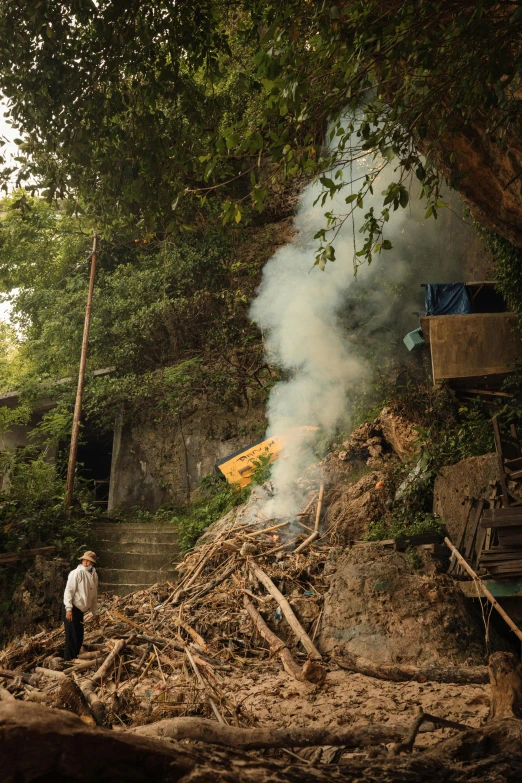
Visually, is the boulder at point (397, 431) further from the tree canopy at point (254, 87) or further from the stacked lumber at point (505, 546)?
the tree canopy at point (254, 87)

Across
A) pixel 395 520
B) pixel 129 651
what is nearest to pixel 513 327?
pixel 395 520

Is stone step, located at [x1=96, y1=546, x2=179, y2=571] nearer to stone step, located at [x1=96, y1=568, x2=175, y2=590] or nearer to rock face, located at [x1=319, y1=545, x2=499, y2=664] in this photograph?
stone step, located at [x1=96, y1=568, x2=175, y2=590]

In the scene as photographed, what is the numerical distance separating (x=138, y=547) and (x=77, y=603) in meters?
5.30

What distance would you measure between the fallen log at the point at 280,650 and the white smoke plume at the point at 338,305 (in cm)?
654

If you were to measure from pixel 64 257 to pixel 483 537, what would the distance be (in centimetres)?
1726

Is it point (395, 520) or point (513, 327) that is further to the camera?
point (513, 327)

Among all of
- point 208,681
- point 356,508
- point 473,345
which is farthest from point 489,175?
point 208,681

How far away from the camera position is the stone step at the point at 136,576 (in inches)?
498

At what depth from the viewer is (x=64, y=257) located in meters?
21.1

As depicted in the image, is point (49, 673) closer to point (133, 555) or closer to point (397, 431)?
point (133, 555)

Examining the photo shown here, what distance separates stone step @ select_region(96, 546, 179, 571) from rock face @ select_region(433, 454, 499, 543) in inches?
241

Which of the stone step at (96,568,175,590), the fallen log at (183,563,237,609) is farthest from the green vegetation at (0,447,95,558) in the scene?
the fallen log at (183,563,237,609)

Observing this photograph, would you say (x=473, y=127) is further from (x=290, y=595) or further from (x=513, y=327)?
(x=290, y=595)

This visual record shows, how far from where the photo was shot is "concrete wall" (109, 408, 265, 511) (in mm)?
17484
